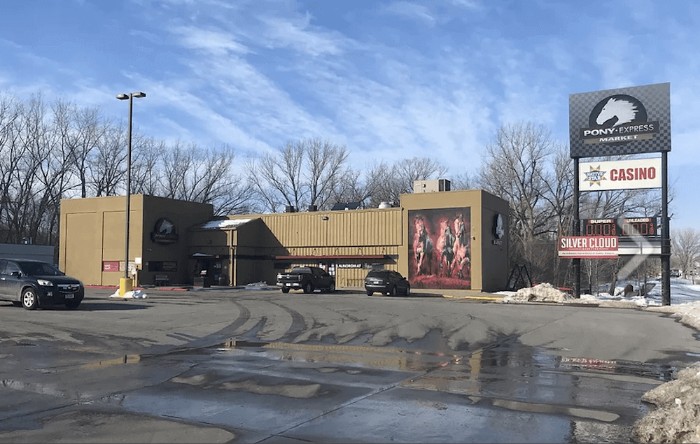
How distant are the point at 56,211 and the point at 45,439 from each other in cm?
7176

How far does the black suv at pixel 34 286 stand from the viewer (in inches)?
758

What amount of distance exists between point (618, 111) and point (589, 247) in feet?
25.6

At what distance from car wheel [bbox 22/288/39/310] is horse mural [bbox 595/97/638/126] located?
29.5 meters

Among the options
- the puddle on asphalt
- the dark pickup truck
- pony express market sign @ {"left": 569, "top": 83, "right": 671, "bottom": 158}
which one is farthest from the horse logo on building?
the puddle on asphalt

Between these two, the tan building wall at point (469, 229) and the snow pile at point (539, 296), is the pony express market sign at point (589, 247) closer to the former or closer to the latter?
the snow pile at point (539, 296)

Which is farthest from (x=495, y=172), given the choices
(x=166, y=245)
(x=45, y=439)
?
(x=45, y=439)

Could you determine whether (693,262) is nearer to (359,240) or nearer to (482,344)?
(359,240)

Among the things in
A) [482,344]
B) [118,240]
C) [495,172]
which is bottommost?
[482,344]

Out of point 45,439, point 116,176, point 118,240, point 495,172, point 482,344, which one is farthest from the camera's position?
point 116,176

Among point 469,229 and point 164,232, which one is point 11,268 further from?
point 469,229

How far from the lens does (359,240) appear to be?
4519 centimetres

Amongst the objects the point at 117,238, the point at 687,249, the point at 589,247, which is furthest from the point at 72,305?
the point at 687,249

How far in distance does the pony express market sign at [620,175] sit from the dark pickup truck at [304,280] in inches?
649

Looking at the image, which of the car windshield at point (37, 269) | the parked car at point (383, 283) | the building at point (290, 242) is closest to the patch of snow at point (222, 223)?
the building at point (290, 242)
